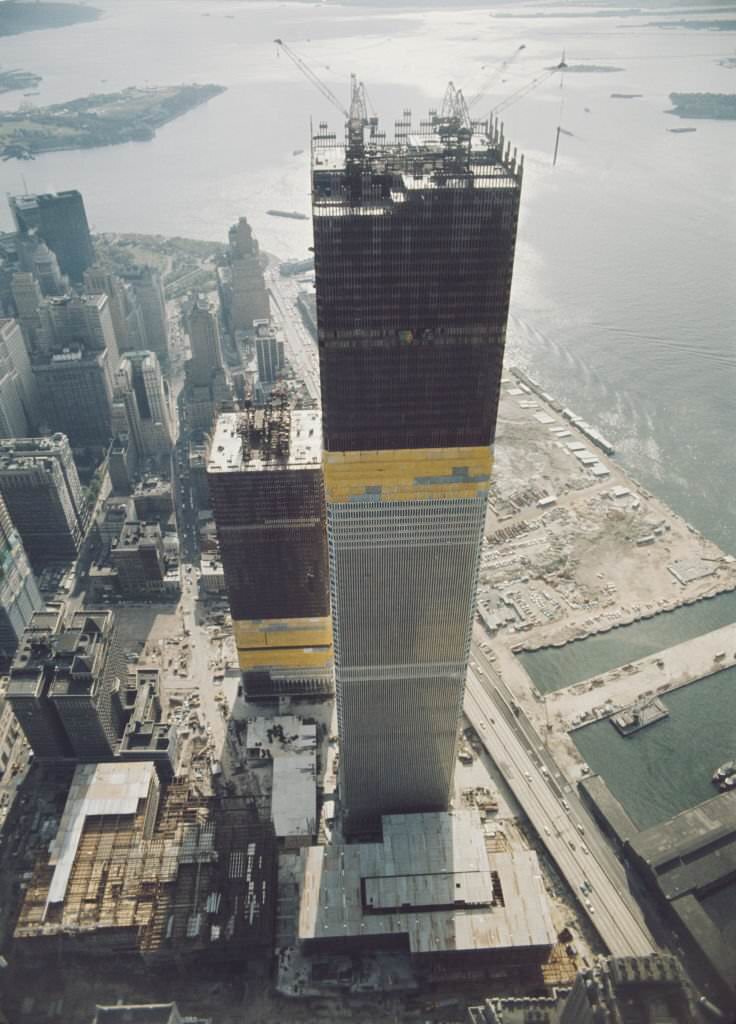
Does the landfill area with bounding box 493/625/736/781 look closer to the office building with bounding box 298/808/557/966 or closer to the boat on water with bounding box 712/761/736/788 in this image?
the boat on water with bounding box 712/761/736/788

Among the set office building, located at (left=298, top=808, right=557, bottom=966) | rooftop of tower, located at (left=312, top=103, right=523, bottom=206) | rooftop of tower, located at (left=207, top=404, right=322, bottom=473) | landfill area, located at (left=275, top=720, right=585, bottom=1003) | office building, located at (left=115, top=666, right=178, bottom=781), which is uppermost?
rooftop of tower, located at (left=312, top=103, right=523, bottom=206)

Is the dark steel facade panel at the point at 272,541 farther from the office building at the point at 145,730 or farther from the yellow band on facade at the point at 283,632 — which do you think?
the office building at the point at 145,730

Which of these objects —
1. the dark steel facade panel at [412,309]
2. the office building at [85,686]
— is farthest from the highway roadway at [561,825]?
the dark steel facade panel at [412,309]

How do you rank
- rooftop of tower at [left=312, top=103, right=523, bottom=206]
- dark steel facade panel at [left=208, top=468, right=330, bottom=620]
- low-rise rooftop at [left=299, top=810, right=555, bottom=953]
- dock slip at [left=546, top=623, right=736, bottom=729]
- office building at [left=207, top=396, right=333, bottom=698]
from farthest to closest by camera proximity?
dock slip at [left=546, top=623, right=736, bottom=729] → office building at [left=207, top=396, right=333, bottom=698] → dark steel facade panel at [left=208, top=468, right=330, bottom=620] → low-rise rooftop at [left=299, top=810, right=555, bottom=953] → rooftop of tower at [left=312, top=103, right=523, bottom=206]

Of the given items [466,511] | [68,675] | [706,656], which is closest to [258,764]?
[68,675]

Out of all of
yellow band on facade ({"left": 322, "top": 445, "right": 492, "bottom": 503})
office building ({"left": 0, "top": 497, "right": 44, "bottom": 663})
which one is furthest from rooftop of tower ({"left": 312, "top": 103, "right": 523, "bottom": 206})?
office building ({"left": 0, "top": 497, "right": 44, "bottom": 663})

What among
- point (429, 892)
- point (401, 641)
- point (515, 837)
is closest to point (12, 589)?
point (401, 641)
